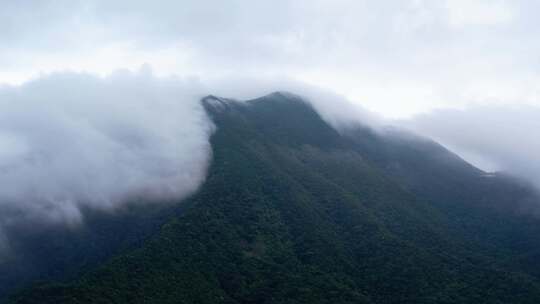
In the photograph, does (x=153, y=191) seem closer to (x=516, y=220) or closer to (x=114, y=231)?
(x=114, y=231)

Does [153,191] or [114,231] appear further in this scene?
[153,191]

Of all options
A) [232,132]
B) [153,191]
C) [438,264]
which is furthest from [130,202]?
[438,264]

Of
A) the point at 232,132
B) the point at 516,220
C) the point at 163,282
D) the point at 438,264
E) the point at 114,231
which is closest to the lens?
the point at 163,282

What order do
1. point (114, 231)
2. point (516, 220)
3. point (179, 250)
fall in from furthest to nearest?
point (516, 220) → point (114, 231) → point (179, 250)

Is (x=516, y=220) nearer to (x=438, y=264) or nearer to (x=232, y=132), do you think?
(x=438, y=264)

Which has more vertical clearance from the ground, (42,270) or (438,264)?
(438,264)

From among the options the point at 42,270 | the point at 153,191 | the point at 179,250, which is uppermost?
the point at 153,191
